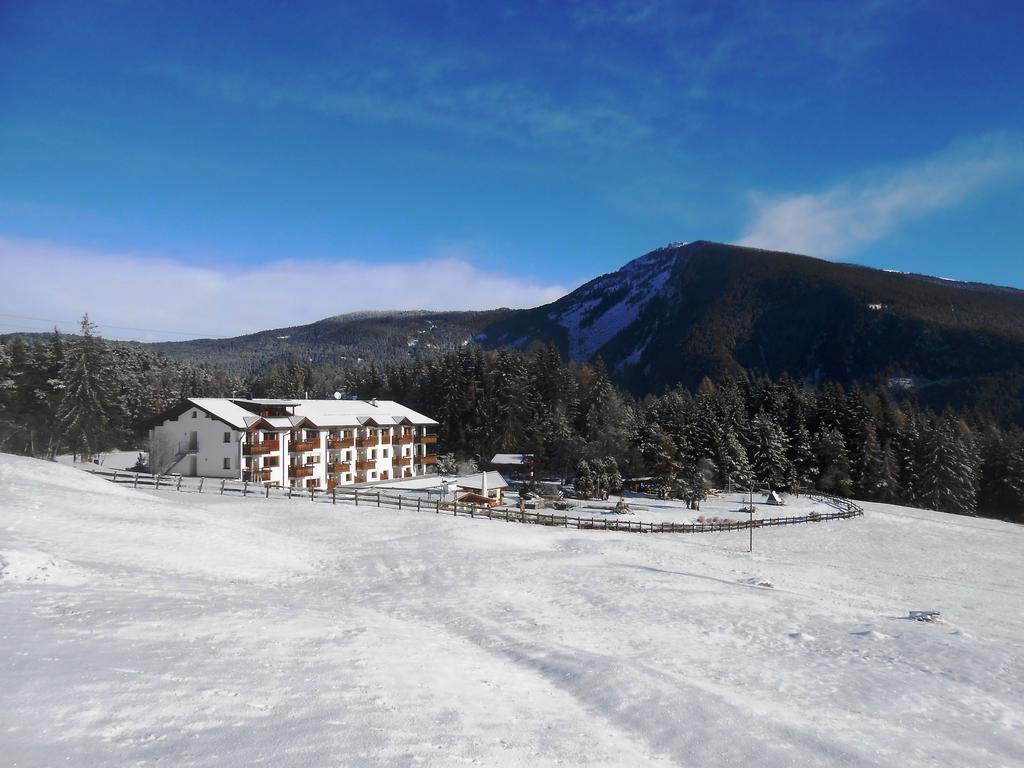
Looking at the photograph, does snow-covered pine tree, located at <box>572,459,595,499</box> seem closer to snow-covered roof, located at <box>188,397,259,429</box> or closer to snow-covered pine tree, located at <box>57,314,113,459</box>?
snow-covered roof, located at <box>188,397,259,429</box>

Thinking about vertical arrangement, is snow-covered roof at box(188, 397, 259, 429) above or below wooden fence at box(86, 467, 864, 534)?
above

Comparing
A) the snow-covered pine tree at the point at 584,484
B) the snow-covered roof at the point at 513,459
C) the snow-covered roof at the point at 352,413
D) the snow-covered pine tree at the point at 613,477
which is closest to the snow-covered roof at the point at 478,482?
the snow-covered pine tree at the point at 584,484

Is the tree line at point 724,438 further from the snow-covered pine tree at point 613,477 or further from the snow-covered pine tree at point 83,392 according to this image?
the snow-covered pine tree at point 83,392

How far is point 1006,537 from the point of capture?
51188 mm

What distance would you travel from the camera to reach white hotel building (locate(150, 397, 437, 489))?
5394cm

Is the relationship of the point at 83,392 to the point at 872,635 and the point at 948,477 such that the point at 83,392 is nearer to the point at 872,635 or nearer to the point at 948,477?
the point at 872,635

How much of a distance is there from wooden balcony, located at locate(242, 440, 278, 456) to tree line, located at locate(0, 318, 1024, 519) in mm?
23489

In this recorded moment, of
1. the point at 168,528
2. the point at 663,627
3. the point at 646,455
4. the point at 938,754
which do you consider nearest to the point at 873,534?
the point at 646,455

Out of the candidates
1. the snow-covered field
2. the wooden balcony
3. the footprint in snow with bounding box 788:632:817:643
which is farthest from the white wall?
the footprint in snow with bounding box 788:632:817:643

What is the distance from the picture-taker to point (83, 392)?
64.0 meters

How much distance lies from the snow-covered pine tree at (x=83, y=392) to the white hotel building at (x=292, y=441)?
44.3ft

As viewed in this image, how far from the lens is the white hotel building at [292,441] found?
2124 inches

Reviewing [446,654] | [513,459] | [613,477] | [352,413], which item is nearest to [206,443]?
[352,413]

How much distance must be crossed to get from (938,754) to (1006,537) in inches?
2080
